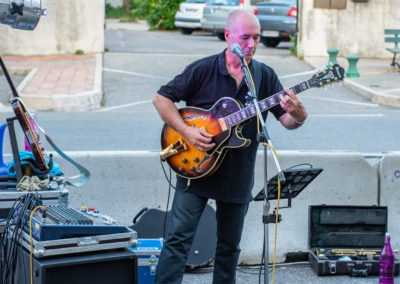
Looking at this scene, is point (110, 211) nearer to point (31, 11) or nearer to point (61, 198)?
point (61, 198)

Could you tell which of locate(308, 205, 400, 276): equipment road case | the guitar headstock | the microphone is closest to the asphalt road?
locate(308, 205, 400, 276): equipment road case

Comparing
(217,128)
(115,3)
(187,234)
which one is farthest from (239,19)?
(115,3)

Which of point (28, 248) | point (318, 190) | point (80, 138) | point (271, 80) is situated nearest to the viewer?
point (28, 248)

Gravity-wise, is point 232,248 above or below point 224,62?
below

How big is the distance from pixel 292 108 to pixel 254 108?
245 mm

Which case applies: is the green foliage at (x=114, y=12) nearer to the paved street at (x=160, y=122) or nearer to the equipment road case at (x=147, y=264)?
the paved street at (x=160, y=122)

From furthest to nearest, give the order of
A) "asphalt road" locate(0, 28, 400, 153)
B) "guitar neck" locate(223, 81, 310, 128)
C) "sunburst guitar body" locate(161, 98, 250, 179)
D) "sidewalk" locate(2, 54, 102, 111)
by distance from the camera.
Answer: "sidewalk" locate(2, 54, 102, 111) → "asphalt road" locate(0, 28, 400, 153) → "sunburst guitar body" locate(161, 98, 250, 179) → "guitar neck" locate(223, 81, 310, 128)

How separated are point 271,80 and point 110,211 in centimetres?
190

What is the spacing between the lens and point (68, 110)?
1372 centimetres

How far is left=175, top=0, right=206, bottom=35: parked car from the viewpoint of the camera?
94.0ft

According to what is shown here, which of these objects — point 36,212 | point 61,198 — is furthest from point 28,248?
point 61,198

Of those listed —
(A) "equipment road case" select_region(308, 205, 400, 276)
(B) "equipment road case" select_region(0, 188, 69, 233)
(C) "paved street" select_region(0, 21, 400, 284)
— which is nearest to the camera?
(B) "equipment road case" select_region(0, 188, 69, 233)

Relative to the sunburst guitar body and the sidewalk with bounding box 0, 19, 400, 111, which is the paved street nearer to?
the sidewalk with bounding box 0, 19, 400, 111

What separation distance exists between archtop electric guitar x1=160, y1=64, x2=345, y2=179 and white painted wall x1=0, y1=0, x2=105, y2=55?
14.4 metres
